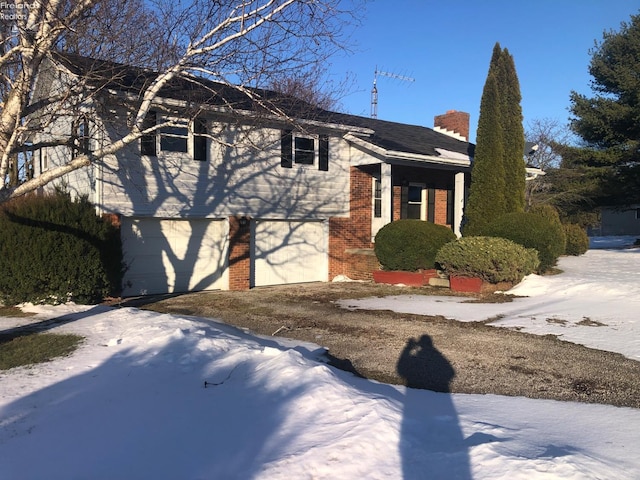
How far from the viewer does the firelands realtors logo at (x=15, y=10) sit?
7227 millimetres

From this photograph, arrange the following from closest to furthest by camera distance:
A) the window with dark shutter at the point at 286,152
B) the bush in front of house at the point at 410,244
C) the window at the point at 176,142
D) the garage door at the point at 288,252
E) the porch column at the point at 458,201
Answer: the window at the point at 176,142 → the bush in front of house at the point at 410,244 → the garage door at the point at 288,252 → the window with dark shutter at the point at 286,152 → the porch column at the point at 458,201

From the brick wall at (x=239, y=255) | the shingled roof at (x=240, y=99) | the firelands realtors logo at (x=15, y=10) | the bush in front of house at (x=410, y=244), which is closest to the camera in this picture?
the firelands realtors logo at (x=15, y=10)

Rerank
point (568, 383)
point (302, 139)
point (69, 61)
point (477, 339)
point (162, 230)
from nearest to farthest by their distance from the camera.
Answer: point (568, 383)
point (477, 339)
point (69, 61)
point (162, 230)
point (302, 139)

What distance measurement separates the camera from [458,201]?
61.9 feet

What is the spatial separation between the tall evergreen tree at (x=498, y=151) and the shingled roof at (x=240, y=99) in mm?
1728

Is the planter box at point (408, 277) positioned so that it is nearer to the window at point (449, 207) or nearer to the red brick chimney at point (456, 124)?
the window at point (449, 207)

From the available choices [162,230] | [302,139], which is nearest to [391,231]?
[302,139]

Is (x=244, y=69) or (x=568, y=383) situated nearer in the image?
(x=568, y=383)

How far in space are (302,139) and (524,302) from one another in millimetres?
7936

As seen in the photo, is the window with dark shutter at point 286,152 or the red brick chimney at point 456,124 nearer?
the window with dark shutter at point 286,152

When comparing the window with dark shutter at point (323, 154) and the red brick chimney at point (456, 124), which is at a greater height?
the red brick chimney at point (456, 124)

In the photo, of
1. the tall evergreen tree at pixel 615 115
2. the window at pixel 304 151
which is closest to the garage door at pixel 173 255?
the window at pixel 304 151

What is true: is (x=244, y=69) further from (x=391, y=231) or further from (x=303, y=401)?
(x=391, y=231)

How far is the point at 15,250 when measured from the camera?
33.0 feet
